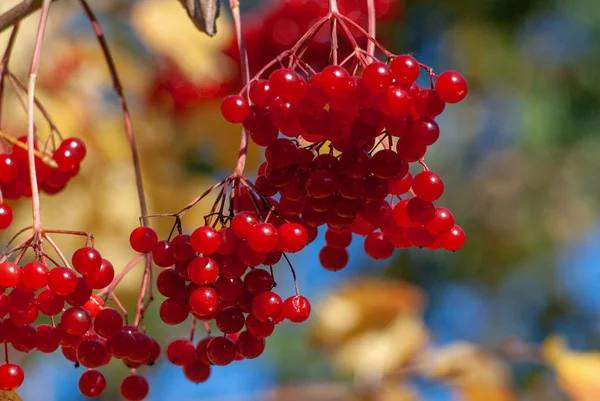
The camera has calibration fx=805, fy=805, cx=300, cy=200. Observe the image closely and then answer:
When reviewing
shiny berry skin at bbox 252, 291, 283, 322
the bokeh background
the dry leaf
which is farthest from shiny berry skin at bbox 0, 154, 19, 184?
the dry leaf

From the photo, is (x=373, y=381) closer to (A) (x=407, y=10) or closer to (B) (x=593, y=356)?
(B) (x=593, y=356)

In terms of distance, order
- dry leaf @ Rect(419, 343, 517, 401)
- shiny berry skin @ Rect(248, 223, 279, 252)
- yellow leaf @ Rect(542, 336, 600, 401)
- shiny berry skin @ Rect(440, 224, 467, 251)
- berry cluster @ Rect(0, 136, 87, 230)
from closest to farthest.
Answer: shiny berry skin @ Rect(248, 223, 279, 252) → shiny berry skin @ Rect(440, 224, 467, 251) → berry cluster @ Rect(0, 136, 87, 230) → yellow leaf @ Rect(542, 336, 600, 401) → dry leaf @ Rect(419, 343, 517, 401)

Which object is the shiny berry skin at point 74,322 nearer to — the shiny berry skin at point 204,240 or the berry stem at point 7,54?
the shiny berry skin at point 204,240

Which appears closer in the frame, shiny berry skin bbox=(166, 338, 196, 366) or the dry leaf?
shiny berry skin bbox=(166, 338, 196, 366)

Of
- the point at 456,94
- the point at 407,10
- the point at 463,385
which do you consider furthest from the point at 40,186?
Answer: the point at 407,10

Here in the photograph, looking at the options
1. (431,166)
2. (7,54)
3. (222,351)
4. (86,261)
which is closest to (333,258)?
(222,351)

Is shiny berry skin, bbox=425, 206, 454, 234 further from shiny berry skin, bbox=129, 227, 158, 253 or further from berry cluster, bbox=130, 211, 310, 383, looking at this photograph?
shiny berry skin, bbox=129, 227, 158, 253

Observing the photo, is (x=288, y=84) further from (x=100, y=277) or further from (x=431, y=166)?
(x=431, y=166)

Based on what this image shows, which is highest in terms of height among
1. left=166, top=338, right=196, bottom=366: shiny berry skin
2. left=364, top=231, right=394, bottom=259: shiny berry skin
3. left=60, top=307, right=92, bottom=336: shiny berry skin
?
left=364, top=231, right=394, bottom=259: shiny berry skin
